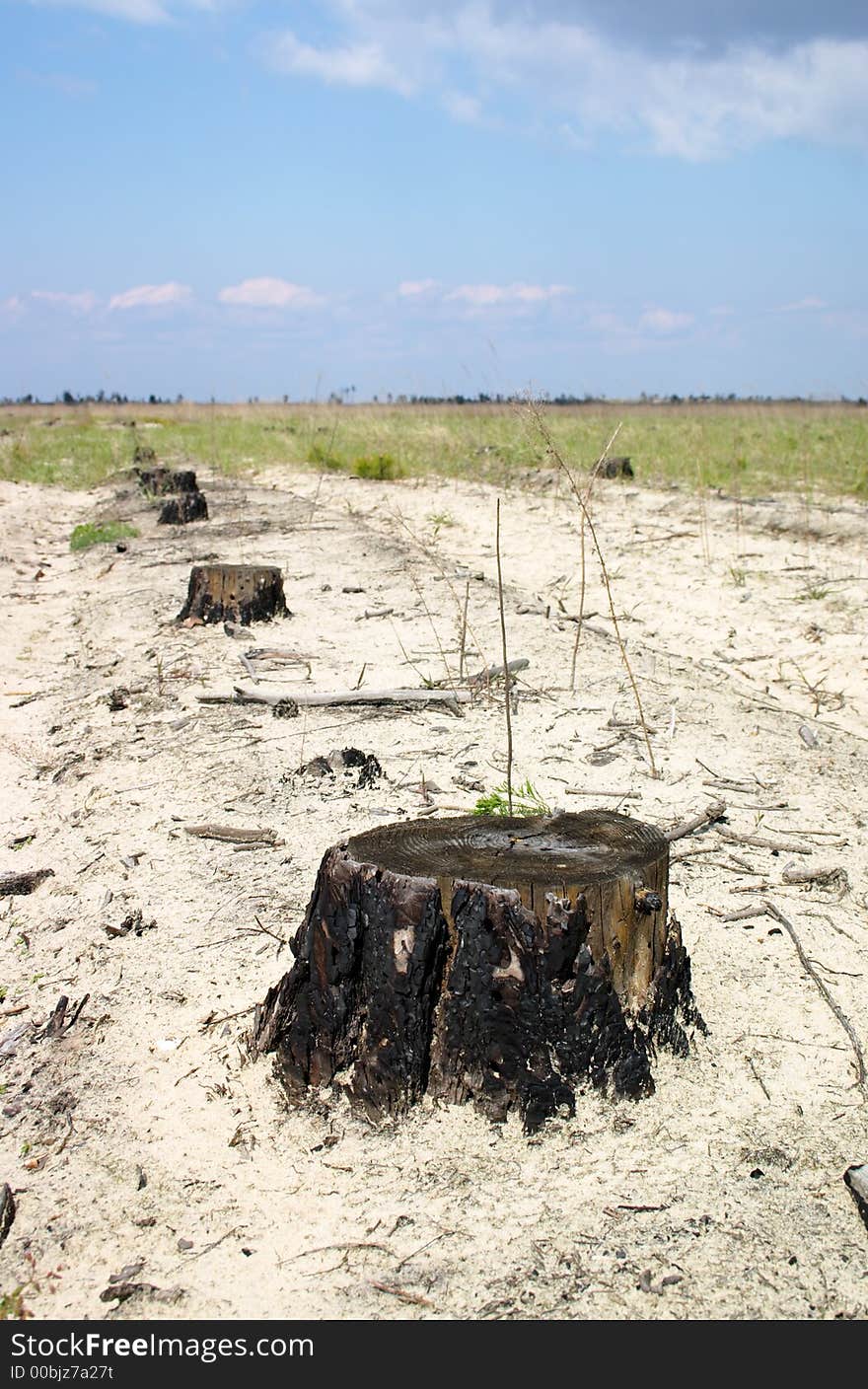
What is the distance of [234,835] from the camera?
376cm

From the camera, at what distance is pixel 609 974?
2408 mm

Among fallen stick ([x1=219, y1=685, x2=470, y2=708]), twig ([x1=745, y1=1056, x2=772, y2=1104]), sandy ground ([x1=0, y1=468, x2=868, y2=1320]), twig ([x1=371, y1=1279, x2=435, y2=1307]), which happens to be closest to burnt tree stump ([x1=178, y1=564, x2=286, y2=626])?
sandy ground ([x1=0, y1=468, x2=868, y2=1320])

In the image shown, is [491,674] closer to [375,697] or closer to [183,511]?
[375,697]

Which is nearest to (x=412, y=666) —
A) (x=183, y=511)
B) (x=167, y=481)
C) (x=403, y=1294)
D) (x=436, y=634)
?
(x=436, y=634)

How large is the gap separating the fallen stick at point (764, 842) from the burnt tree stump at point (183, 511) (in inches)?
329

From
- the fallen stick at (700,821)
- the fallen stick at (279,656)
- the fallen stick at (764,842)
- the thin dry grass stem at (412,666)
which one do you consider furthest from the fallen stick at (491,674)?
the fallen stick at (764,842)

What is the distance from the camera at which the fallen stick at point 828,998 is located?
102 inches

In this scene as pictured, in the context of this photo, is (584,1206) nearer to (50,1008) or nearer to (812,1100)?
(812,1100)

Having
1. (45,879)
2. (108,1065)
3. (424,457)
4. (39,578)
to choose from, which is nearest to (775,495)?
(424,457)

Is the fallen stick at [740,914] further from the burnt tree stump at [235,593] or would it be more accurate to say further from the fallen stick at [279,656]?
the burnt tree stump at [235,593]

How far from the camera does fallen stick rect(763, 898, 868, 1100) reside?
2.60 m

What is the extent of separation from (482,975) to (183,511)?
9.39 m
